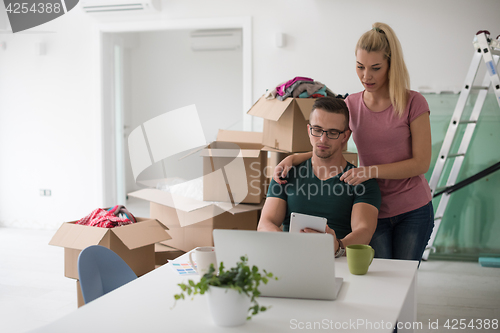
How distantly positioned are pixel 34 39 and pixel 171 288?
4090 mm

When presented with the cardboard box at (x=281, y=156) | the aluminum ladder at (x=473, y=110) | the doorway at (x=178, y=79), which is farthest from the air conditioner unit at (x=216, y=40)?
the cardboard box at (x=281, y=156)

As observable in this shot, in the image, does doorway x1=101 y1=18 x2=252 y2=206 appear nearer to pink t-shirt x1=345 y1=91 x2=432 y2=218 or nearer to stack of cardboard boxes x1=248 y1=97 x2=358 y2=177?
stack of cardboard boxes x1=248 y1=97 x2=358 y2=177

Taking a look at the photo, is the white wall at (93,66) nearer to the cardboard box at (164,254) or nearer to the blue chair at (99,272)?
the cardboard box at (164,254)

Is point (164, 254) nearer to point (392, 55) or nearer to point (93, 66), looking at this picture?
point (392, 55)

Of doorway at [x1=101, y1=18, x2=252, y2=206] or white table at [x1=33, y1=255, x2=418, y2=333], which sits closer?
white table at [x1=33, y1=255, x2=418, y2=333]

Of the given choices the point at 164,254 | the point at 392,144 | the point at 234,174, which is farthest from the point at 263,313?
the point at 164,254

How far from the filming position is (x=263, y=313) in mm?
937

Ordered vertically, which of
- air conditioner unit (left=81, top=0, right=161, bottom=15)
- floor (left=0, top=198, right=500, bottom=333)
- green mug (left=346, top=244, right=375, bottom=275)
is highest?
air conditioner unit (left=81, top=0, right=161, bottom=15)

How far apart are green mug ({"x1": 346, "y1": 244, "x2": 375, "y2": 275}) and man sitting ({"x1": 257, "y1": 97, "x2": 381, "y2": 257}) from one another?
1.20ft

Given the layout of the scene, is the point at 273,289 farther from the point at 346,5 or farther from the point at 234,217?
the point at 346,5

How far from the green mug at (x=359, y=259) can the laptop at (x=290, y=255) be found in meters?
0.21

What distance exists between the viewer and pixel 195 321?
0.89 m

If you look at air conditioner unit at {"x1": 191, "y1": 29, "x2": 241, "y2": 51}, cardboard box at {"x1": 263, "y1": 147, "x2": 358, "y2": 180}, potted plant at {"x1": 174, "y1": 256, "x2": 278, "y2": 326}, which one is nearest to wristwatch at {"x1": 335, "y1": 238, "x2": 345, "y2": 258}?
potted plant at {"x1": 174, "y1": 256, "x2": 278, "y2": 326}

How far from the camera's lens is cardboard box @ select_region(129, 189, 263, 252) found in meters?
2.60
